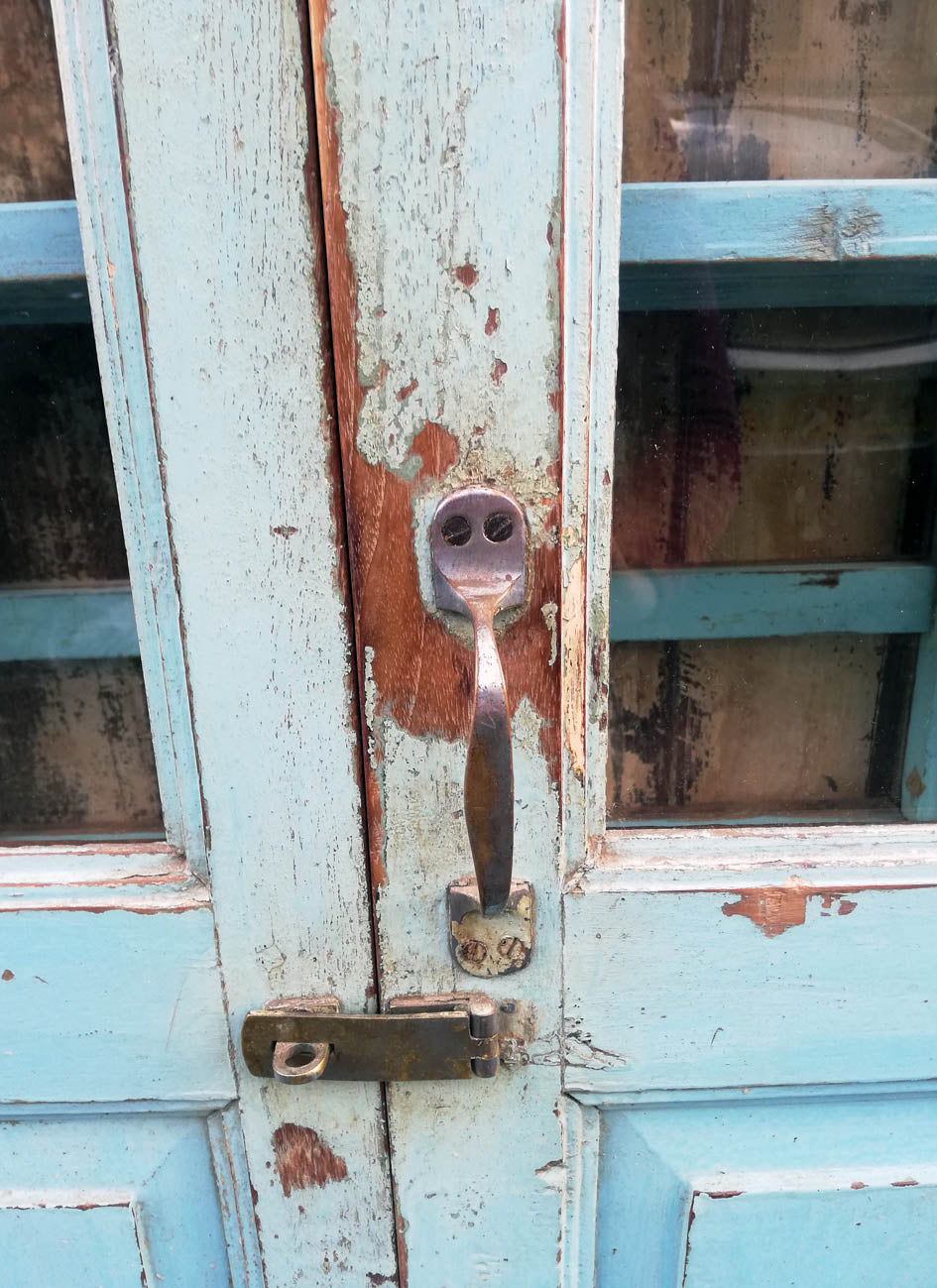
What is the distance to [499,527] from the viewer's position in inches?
16.8

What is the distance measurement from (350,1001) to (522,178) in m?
0.50

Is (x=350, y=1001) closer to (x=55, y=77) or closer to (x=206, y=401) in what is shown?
(x=206, y=401)

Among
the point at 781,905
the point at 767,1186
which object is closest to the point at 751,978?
the point at 781,905

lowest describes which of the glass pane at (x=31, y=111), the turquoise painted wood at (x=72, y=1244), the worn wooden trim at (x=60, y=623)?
the turquoise painted wood at (x=72, y=1244)

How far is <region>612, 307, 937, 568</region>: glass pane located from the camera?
0.57 m

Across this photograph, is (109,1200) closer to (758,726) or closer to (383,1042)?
(383,1042)

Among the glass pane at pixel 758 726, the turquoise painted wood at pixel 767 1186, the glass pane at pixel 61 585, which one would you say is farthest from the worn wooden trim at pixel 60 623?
the turquoise painted wood at pixel 767 1186

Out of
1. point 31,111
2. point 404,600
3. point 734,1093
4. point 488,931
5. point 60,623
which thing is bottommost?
point 734,1093

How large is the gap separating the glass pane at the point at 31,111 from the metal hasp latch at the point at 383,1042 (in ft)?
1.81

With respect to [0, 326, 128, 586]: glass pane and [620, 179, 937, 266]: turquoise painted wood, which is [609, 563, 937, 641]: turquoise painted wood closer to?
[620, 179, 937, 266]: turquoise painted wood

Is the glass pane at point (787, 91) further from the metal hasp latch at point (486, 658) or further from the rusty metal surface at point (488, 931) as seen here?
the rusty metal surface at point (488, 931)

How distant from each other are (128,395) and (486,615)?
0.79ft

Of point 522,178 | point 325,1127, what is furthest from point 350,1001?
point 522,178

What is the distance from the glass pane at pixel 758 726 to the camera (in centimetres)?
59
